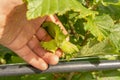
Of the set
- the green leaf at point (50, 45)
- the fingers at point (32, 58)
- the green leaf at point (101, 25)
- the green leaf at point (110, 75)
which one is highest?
the green leaf at point (101, 25)

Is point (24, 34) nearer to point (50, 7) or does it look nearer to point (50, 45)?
point (50, 45)

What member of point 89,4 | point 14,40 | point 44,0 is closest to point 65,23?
point 89,4

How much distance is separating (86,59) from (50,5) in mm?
313

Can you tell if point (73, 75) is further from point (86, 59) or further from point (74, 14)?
point (74, 14)

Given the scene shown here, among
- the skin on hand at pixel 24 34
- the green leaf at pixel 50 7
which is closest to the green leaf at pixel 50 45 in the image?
the skin on hand at pixel 24 34

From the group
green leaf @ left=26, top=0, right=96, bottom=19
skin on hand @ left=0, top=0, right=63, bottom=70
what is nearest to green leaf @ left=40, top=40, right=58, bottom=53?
skin on hand @ left=0, top=0, right=63, bottom=70

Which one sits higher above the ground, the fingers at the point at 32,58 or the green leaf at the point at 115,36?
the green leaf at the point at 115,36

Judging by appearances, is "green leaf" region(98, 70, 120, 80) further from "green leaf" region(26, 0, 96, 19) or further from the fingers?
"green leaf" region(26, 0, 96, 19)

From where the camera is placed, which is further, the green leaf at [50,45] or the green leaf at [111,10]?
the green leaf at [111,10]

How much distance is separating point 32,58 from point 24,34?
8 cm

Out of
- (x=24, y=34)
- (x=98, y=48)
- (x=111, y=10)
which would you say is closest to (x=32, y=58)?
(x=24, y=34)

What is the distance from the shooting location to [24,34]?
4.10 feet

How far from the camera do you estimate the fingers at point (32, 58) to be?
121cm

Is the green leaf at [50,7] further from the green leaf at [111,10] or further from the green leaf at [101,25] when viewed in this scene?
the green leaf at [111,10]
